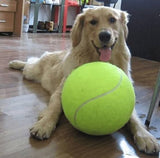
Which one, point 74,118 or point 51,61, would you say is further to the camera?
point 51,61

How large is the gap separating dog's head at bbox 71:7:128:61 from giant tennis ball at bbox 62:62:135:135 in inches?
12.8

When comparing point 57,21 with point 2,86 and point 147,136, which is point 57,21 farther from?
point 147,136

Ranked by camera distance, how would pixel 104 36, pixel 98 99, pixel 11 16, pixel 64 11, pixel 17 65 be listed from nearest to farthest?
pixel 98 99, pixel 104 36, pixel 17 65, pixel 11 16, pixel 64 11

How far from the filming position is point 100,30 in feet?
5.56

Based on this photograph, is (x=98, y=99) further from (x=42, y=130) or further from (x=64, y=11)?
(x=64, y=11)

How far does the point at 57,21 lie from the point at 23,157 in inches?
259

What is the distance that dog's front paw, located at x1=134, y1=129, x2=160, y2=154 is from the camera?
1.36 meters

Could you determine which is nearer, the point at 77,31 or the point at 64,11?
the point at 77,31

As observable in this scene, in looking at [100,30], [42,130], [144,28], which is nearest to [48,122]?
[42,130]

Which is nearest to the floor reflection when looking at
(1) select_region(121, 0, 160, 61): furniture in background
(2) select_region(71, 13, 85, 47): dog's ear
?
(2) select_region(71, 13, 85, 47): dog's ear

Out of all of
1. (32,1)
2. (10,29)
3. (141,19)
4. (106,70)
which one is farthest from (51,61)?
(32,1)

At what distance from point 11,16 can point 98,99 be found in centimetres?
470

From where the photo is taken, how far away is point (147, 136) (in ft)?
4.67

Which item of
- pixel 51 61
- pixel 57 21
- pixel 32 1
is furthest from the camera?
pixel 57 21
